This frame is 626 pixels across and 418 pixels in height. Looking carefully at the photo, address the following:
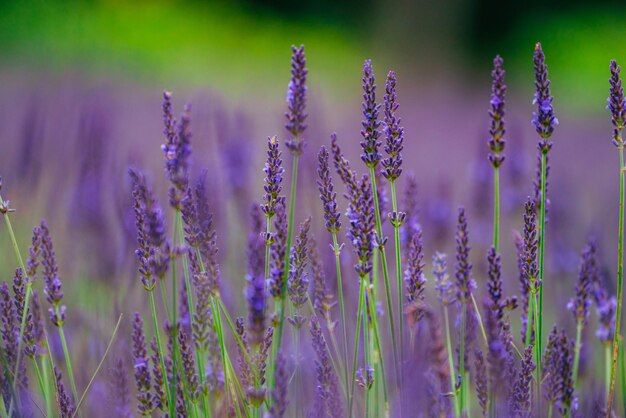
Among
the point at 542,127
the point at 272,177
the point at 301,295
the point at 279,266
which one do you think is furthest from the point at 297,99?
the point at 542,127

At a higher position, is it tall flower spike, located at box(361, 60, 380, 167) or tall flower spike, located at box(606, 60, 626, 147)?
tall flower spike, located at box(606, 60, 626, 147)

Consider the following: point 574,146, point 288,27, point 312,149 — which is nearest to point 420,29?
point 288,27

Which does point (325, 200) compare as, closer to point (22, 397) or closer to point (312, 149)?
point (22, 397)

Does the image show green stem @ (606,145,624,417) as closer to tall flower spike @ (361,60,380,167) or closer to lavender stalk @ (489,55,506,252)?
lavender stalk @ (489,55,506,252)

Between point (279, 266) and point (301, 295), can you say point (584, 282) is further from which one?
point (279, 266)

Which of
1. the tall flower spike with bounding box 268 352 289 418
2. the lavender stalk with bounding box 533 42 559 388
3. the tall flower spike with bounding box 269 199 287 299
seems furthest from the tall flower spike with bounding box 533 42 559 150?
the tall flower spike with bounding box 268 352 289 418

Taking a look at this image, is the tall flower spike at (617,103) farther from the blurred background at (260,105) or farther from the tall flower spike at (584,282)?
the blurred background at (260,105)
